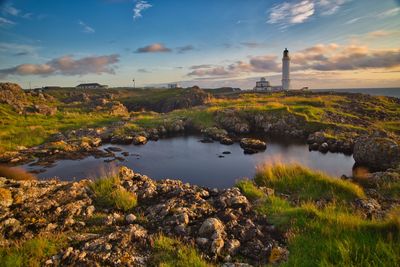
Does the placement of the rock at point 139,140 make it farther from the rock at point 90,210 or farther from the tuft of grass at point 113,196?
the rock at point 90,210

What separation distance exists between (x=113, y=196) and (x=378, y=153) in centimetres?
2108

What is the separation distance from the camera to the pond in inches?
803

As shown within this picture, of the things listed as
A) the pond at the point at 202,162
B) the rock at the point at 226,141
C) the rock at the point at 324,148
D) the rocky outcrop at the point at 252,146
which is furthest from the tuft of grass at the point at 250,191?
the rock at the point at 226,141

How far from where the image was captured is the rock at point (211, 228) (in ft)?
25.4

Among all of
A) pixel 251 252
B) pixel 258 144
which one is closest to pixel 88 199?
pixel 251 252

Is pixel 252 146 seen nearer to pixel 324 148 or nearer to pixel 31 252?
pixel 324 148

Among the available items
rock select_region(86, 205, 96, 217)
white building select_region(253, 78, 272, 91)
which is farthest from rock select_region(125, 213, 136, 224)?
white building select_region(253, 78, 272, 91)

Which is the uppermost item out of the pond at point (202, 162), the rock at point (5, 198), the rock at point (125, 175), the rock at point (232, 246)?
the rock at point (5, 198)

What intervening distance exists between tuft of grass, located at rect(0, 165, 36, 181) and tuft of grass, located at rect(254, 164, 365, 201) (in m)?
17.5

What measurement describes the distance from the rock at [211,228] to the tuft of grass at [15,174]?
17211 millimetres

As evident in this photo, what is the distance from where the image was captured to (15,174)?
2062 cm

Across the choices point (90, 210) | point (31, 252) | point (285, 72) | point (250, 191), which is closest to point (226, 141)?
point (250, 191)

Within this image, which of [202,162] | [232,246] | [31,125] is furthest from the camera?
[31,125]

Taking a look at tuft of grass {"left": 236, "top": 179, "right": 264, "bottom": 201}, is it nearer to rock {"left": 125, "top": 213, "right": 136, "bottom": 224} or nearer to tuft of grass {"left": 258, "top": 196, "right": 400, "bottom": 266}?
tuft of grass {"left": 258, "top": 196, "right": 400, "bottom": 266}
